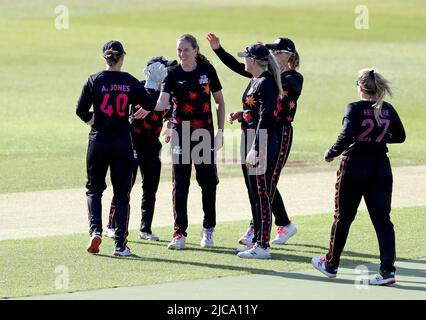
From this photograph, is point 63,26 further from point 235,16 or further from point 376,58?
point 376,58

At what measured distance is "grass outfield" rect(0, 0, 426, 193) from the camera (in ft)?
72.1

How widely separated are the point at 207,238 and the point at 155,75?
190 centimetres

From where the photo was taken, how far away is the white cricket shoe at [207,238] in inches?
511

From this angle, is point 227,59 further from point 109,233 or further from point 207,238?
point 109,233

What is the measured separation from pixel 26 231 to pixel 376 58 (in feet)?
80.4

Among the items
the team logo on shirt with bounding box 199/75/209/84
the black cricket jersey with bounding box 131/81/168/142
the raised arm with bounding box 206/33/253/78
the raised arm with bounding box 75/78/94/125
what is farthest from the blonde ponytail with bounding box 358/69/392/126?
the black cricket jersey with bounding box 131/81/168/142

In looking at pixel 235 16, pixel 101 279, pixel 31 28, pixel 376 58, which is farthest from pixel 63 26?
pixel 101 279

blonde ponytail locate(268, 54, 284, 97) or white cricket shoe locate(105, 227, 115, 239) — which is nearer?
blonde ponytail locate(268, 54, 284, 97)

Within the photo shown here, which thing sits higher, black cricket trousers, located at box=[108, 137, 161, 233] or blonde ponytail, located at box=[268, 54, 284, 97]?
blonde ponytail, located at box=[268, 54, 284, 97]

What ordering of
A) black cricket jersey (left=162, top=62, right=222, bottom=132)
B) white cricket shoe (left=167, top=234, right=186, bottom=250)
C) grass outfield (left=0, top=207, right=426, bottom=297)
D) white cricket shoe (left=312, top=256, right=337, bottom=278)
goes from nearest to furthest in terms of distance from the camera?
grass outfield (left=0, top=207, right=426, bottom=297) → white cricket shoe (left=312, top=256, right=337, bottom=278) → black cricket jersey (left=162, top=62, right=222, bottom=132) → white cricket shoe (left=167, top=234, right=186, bottom=250)

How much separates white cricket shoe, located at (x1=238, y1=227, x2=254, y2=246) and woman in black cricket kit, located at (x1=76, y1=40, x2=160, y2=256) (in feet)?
4.44

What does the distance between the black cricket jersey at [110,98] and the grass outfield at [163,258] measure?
136cm

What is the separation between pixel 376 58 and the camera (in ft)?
121

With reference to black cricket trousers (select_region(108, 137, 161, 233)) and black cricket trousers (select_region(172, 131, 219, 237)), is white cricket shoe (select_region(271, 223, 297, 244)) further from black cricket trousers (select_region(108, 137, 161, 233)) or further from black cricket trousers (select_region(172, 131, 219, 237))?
black cricket trousers (select_region(108, 137, 161, 233))
